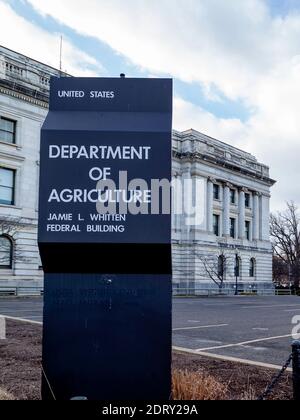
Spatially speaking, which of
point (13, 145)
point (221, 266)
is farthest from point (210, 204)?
point (13, 145)

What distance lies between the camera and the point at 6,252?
3528 centimetres

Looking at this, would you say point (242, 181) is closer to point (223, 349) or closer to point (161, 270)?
point (223, 349)

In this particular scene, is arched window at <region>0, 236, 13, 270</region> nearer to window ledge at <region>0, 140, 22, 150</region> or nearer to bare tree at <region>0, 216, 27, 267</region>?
bare tree at <region>0, 216, 27, 267</region>

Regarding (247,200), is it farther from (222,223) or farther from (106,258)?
(106,258)

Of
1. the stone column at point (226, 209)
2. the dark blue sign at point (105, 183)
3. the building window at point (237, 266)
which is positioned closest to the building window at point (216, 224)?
the stone column at point (226, 209)

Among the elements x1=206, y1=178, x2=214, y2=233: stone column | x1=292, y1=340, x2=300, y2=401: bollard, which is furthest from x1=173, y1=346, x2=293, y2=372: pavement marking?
x1=206, y1=178, x2=214, y2=233: stone column

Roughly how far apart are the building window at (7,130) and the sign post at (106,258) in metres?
34.0

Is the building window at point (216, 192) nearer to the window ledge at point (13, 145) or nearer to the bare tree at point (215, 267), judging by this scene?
the bare tree at point (215, 267)

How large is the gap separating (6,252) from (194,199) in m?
24.5

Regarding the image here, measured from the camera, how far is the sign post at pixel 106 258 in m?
4.49

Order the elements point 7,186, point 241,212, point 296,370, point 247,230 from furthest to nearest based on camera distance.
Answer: point 247,230, point 241,212, point 7,186, point 296,370

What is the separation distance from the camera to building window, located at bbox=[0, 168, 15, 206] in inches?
1427
